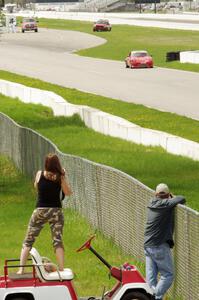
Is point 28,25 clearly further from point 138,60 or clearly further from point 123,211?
point 123,211

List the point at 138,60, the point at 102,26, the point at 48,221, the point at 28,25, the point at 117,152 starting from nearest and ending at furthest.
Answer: the point at 48,221
the point at 117,152
the point at 138,60
the point at 102,26
the point at 28,25

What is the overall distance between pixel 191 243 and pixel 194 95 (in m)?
37.9

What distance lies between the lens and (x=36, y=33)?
125 meters

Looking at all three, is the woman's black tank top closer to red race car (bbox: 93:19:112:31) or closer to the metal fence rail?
the metal fence rail

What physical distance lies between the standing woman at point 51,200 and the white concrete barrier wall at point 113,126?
15021mm

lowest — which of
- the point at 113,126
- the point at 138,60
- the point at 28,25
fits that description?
the point at 28,25

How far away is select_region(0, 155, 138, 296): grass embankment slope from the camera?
1554 centimetres

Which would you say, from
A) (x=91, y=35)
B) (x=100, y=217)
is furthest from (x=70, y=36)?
(x=100, y=217)

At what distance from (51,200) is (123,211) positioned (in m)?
3.00

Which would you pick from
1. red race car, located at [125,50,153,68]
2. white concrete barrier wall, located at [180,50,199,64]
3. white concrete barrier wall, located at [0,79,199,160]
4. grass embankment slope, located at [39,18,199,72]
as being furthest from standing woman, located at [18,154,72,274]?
white concrete barrier wall, located at [180,50,199,64]

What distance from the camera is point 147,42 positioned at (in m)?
98.8

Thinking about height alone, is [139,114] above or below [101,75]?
above

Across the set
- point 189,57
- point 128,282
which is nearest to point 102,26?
point 189,57

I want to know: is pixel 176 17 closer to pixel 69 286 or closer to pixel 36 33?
pixel 36 33
